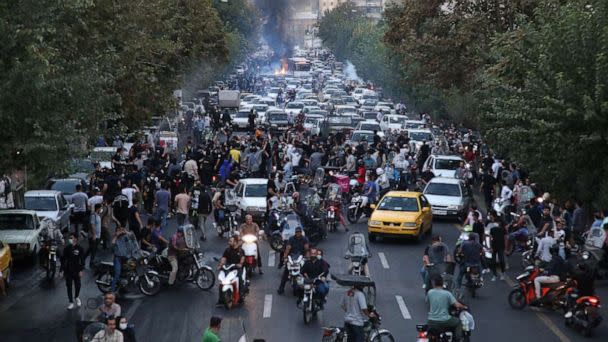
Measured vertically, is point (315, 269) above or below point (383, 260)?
above

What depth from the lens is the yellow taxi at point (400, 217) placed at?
33006 millimetres

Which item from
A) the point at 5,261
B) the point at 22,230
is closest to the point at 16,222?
the point at 22,230

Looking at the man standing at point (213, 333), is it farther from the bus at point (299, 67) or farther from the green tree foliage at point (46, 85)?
the bus at point (299, 67)

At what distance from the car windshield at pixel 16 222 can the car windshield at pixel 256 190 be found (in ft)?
25.7

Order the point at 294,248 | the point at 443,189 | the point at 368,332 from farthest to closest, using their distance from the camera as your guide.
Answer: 1. the point at 443,189
2. the point at 294,248
3. the point at 368,332

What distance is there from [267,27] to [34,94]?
160339 millimetres

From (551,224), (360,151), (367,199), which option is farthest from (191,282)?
(360,151)

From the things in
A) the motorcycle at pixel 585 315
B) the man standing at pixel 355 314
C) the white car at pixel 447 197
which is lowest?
the white car at pixel 447 197

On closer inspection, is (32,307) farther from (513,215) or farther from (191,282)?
(513,215)

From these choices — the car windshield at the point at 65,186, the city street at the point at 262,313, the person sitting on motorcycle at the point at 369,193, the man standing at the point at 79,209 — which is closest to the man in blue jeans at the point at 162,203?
the man standing at the point at 79,209

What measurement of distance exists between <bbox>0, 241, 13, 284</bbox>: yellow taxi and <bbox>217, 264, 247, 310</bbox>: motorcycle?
513cm

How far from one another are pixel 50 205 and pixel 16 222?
13.4 feet

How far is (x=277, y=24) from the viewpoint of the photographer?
183750mm

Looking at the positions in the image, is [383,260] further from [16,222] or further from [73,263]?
[16,222]
